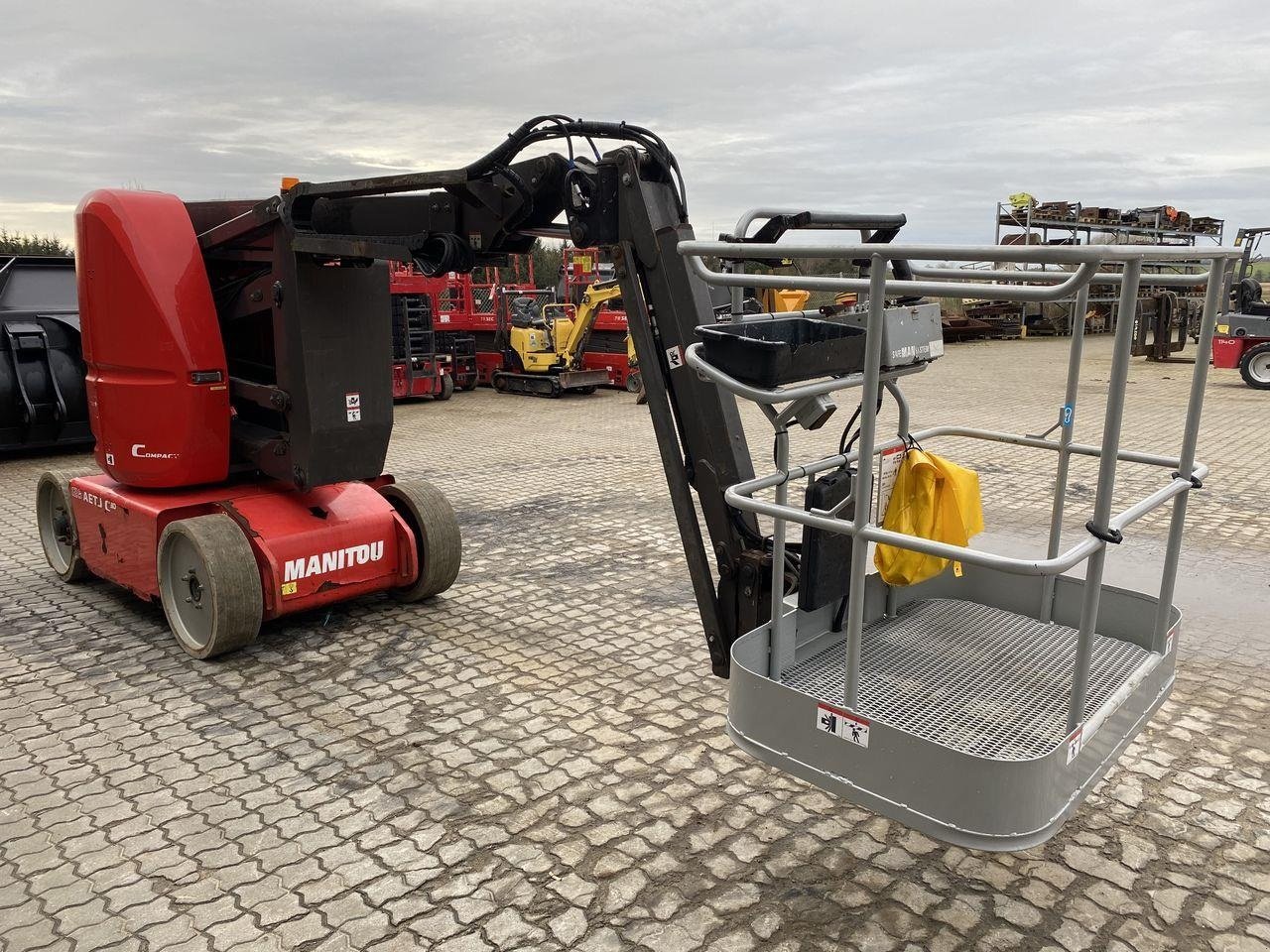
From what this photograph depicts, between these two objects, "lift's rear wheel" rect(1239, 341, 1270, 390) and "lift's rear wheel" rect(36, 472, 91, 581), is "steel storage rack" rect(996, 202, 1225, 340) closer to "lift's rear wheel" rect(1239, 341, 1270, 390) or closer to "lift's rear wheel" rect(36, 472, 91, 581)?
"lift's rear wheel" rect(1239, 341, 1270, 390)

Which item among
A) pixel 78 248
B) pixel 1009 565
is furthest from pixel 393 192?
pixel 1009 565

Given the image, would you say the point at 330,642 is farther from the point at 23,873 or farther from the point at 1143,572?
the point at 1143,572

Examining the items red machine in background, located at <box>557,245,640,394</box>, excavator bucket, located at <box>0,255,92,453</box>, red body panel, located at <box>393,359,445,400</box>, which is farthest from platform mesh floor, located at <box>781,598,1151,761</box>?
red machine in background, located at <box>557,245,640,394</box>

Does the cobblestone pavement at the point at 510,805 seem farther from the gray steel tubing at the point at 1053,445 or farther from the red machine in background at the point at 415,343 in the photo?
the red machine in background at the point at 415,343

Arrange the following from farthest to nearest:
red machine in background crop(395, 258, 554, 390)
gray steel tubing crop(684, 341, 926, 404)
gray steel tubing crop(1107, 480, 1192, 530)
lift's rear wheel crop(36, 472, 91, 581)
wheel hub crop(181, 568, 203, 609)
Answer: red machine in background crop(395, 258, 554, 390) → lift's rear wheel crop(36, 472, 91, 581) → wheel hub crop(181, 568, 203, 609) → gray steel tubing crop(684, 341, 926, 404) → gray steel tubing crop(1107, 480, 1192, 530)

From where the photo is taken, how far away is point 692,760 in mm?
3895

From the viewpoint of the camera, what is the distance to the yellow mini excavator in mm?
16297

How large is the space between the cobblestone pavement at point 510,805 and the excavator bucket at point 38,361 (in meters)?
4.74

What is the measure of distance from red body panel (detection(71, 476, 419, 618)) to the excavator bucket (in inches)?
206

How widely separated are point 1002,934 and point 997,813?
0.87 m

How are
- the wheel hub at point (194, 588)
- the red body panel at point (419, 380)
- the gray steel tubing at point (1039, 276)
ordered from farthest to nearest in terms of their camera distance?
1. the red body panel at point (419, 380)
2. the wheel hub at point (194, 588)
3. the gray steel tubing at point (1039, 276)

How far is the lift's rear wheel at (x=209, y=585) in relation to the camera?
476cm

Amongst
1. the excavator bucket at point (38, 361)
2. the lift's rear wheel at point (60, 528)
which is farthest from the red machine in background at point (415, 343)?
the lift's rear wheel at point (60, 528)

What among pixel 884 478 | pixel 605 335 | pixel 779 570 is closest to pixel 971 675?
pixel 884 478
